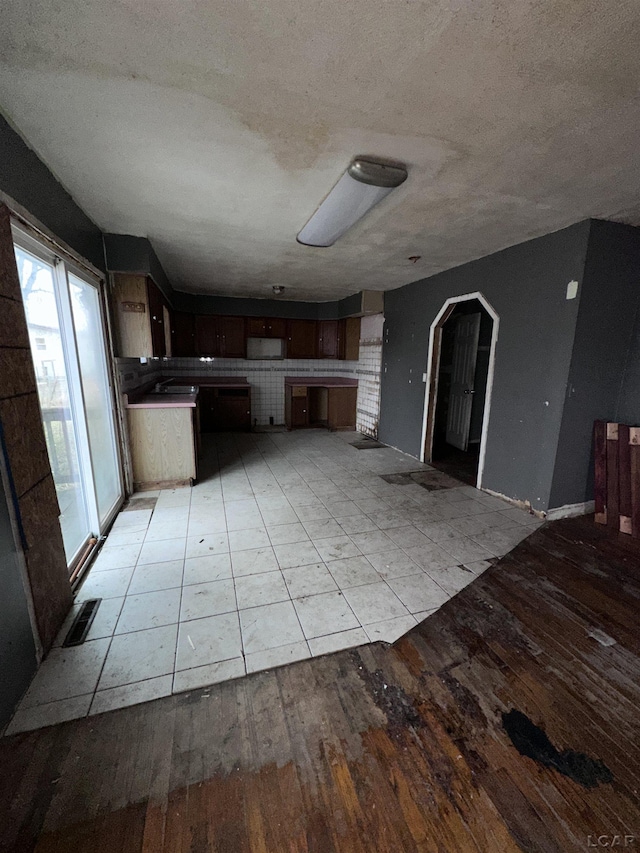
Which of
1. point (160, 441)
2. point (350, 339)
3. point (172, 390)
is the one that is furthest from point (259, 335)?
point (160, 441)

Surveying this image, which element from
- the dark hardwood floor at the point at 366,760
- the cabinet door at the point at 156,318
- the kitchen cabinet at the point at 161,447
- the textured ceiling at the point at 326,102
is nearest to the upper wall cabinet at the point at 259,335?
the cabinet door at the point at 156,318

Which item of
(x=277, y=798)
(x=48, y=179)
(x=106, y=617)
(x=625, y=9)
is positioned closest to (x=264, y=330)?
(x=48, y=179)

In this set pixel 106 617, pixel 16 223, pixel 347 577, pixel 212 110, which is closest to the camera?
pixel 212 110

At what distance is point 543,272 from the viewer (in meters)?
2.93

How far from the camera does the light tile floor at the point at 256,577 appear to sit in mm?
1566

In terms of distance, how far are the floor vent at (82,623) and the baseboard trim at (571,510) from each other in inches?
139

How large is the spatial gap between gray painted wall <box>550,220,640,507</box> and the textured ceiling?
1.07ft

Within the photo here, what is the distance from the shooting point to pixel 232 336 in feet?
20.6

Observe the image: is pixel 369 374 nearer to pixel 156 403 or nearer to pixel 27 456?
pixel 156 403

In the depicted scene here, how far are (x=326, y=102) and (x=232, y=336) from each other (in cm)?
514

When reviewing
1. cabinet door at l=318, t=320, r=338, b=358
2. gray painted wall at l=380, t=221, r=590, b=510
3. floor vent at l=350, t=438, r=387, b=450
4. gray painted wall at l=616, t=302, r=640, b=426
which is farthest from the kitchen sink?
gray painted wall at l=616, t=302, r=640, b=426

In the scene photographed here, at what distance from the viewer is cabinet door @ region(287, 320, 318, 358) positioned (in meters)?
6.54

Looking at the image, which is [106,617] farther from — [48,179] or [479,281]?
[479,281]

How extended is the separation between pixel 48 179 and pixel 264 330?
449 cm
